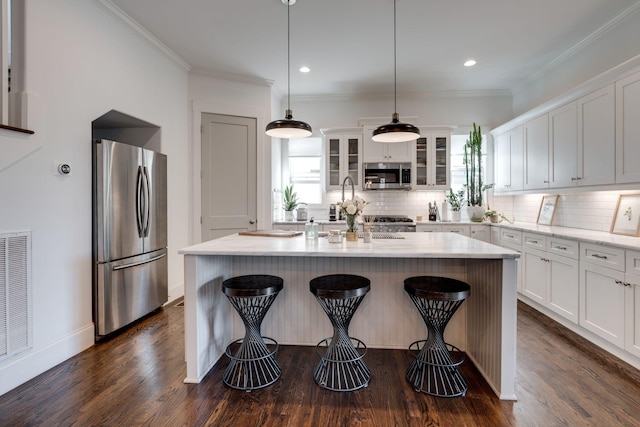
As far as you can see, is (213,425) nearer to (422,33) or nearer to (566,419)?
(566,419)

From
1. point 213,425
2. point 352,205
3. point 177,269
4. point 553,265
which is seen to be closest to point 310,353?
point 213,425

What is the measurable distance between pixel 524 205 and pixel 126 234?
5075mm

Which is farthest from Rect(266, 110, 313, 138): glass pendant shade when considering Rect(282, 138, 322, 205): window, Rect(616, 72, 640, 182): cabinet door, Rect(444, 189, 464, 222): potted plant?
Rect(444, 189, 464, 222): potted plant

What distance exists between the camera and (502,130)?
4727 millimetres

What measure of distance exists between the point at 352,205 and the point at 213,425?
1.64m

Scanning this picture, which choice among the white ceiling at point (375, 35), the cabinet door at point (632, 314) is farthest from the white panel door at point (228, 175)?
the cabinet door at point (632, 314)

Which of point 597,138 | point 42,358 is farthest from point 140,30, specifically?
point 597,138

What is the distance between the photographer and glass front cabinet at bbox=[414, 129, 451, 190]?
490 centimetres

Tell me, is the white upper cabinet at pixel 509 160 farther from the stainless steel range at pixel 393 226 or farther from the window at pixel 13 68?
the window at pixel 13 68

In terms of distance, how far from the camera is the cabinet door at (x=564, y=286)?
2.89 m

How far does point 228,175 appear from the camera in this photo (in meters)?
4.44

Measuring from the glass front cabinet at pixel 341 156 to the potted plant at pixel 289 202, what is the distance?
0.63 m

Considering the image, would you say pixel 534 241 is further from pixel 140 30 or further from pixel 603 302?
pixel 140 30

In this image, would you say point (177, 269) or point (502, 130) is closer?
point (177, 269)
